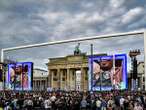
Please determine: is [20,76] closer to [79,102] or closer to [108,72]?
[108,72]

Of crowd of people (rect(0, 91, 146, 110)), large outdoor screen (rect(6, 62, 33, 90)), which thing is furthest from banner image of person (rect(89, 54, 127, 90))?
large outdoor screen (rect(6, 62, 33, 90))

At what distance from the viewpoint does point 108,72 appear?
36.9 meters

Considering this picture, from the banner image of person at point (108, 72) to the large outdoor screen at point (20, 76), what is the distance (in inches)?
267

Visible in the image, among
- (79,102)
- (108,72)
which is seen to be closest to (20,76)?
(108,72)

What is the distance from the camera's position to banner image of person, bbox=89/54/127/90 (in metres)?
34.9

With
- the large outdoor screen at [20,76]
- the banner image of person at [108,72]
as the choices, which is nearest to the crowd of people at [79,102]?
the banner image of person at [108,72]

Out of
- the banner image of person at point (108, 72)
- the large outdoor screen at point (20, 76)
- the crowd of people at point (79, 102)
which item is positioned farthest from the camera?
the large outdoor screen at point (20, 76)

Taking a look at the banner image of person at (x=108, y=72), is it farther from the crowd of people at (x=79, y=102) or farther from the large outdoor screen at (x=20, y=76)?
the large outdoor screen at (x=20, y=76)

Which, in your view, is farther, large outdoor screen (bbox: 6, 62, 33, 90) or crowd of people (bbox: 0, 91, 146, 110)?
large outdoor screen (bbox: 6, 62, 33, 90)

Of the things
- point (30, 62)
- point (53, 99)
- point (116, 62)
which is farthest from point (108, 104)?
point (30, 62)

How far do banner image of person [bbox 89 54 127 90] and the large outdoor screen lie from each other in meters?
6.78

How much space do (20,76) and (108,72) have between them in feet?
33.0

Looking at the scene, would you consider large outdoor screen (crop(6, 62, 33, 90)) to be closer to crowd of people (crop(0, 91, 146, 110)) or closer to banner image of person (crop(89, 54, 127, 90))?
banner image of person (crop(89, 54, 127, 90))

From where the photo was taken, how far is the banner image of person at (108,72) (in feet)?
115
